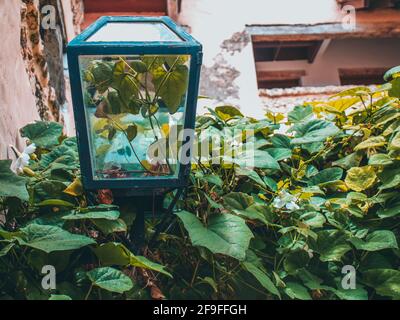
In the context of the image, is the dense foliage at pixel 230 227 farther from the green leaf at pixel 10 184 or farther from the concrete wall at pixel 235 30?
the concrete wall at pixel 235 30

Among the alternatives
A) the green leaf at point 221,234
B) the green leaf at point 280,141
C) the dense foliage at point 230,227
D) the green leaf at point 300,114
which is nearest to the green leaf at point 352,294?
the dense foliage at point 230,227

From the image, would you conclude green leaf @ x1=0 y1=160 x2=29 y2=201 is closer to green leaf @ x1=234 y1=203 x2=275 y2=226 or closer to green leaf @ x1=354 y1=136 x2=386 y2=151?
green leaf @ x1=234 y1=203 x2=275 y2=226

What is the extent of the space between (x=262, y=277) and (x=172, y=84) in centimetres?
41

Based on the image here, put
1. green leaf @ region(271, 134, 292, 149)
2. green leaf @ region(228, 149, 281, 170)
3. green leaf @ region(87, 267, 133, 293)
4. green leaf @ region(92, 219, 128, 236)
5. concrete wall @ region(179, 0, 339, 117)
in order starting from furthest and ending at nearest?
concrete wall @ region(179, 0, 339, 117), green leaf @ region(271, 134, 292, 149), green leaf @ region(228, 149, 281, 170), green leaf @ region(92, 219, 128, 236), green leaf @ region(87, 267, 133, 293)

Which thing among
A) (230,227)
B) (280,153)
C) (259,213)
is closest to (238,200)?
(259,213)

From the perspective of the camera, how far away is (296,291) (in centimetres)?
114

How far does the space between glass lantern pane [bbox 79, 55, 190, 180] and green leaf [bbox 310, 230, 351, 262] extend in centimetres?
36

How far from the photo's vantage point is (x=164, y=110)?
1068 millimetres

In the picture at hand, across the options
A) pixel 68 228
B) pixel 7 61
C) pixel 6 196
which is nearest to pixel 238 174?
pixel 68 228

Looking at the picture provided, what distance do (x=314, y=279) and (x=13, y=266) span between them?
0.61 meters

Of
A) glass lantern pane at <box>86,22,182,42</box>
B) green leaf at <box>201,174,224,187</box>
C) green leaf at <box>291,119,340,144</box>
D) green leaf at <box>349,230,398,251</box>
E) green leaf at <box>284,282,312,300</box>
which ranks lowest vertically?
green leaf at <box>284,282,312,300</box>

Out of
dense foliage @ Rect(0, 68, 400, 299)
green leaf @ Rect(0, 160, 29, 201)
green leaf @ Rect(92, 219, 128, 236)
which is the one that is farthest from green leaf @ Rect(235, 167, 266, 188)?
green leaf @ Rect(0, 160, 29, 201)

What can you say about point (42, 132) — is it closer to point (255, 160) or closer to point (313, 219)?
point (255, 160)

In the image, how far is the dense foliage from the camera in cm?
105
